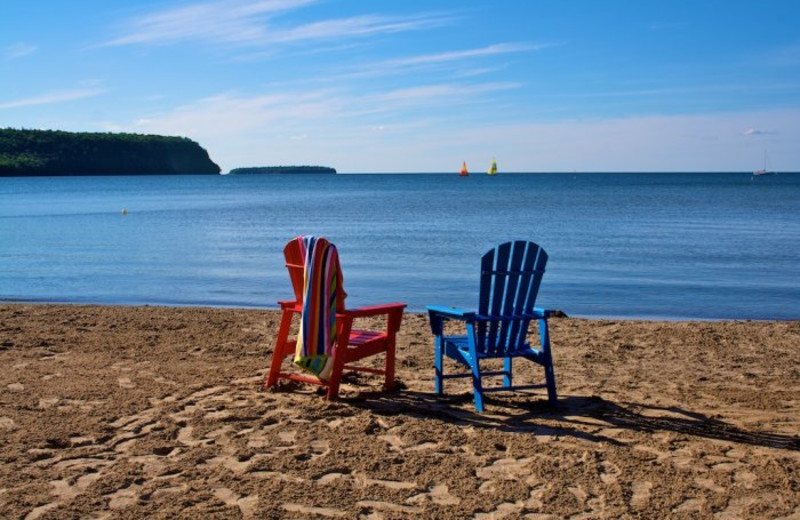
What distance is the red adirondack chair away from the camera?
5.46 m

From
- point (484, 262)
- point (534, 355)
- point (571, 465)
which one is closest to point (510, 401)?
point (534, 355)

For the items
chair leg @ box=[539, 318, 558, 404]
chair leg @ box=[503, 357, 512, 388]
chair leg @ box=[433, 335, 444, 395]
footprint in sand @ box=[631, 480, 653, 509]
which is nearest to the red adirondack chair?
chair leg @ box=[433, 335, 444, 395]

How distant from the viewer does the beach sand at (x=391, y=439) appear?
370 centimetres

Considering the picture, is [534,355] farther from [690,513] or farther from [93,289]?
[93,289]

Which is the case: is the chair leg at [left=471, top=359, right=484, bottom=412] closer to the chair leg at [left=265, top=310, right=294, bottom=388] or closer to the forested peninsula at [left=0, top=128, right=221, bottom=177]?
the chair leg at [left=265, top=310, right=294, bottom=388]

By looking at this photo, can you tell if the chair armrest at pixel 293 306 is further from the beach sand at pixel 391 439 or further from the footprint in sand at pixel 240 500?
the footprint in sand at pixel 240 500

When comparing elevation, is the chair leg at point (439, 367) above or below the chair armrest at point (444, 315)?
below

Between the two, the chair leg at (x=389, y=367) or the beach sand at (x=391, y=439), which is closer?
the beach sand at (x=391, y=439)

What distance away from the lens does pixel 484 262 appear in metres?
5.33

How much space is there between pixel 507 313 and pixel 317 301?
1.29m

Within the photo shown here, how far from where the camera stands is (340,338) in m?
5.46

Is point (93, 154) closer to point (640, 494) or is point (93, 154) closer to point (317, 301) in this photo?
point (317, 301)

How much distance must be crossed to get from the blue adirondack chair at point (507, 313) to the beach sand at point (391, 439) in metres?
0.31

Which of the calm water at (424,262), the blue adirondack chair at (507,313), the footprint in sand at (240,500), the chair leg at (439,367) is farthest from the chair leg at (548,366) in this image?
the calm water at (424,262)
